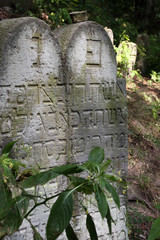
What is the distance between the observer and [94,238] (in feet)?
5.96

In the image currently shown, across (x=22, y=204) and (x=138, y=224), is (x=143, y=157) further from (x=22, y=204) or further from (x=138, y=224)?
(x=22, y=204)

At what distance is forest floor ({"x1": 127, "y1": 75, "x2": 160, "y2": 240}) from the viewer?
13.1 feet

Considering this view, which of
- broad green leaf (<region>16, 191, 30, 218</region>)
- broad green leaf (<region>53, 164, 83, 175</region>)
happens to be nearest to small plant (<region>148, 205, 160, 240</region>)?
broad green leaf (<region>53, 164, 83, 175</region>)

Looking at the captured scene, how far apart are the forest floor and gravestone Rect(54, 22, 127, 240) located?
1.72 feet

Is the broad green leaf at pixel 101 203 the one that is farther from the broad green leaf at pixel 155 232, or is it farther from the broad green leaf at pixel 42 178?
the broad green leaf at pixel 155 232

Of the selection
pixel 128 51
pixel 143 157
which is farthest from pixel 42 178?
pixel 128 51

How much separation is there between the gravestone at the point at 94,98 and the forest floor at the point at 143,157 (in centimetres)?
52

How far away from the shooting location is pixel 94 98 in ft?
10.2

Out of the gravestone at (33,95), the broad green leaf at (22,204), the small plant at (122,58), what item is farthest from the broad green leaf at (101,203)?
the small plant at (122,58)

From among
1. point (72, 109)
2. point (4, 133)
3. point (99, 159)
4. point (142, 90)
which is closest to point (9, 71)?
point (4, 133)

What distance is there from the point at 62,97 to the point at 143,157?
112 inches

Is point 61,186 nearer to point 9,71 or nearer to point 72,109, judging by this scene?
point 72,109

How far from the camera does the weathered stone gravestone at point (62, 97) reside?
2633mm

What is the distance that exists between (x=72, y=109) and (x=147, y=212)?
1.90 metres
